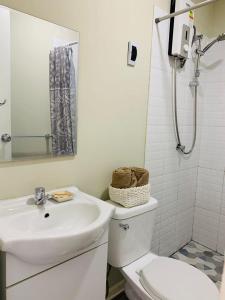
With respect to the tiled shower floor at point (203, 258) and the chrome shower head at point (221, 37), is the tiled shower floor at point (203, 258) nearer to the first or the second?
the tiled shower floor at point (203, 258)

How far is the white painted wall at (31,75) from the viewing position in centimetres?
116

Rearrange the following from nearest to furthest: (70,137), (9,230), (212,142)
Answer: (9,230) < (70,137) < (212,142)

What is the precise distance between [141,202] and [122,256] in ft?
1.11

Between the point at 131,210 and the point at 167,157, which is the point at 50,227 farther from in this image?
the point at 167,157

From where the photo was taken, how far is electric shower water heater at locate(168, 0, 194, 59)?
1.80 metres

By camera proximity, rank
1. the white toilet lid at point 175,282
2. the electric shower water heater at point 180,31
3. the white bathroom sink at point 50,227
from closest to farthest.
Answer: the white bathroom sink at point 50,227
the white toilet lid at point 175,282
the electric shower water heater at point 180,31

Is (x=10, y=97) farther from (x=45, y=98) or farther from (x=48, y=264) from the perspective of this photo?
(x=48, y=264)

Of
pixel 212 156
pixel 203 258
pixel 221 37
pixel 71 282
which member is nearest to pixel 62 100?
pixel 71 282

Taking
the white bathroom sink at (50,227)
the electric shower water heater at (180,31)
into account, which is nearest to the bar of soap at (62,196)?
the white bathroom sink at (50,227)

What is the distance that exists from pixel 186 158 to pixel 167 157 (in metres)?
0.33

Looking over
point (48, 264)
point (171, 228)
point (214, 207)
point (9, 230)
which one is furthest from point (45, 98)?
point (214, 207)

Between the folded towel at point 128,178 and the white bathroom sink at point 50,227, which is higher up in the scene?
the folded towel at point 128,178

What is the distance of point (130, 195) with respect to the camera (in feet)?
4.68

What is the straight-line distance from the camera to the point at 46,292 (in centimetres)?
100
